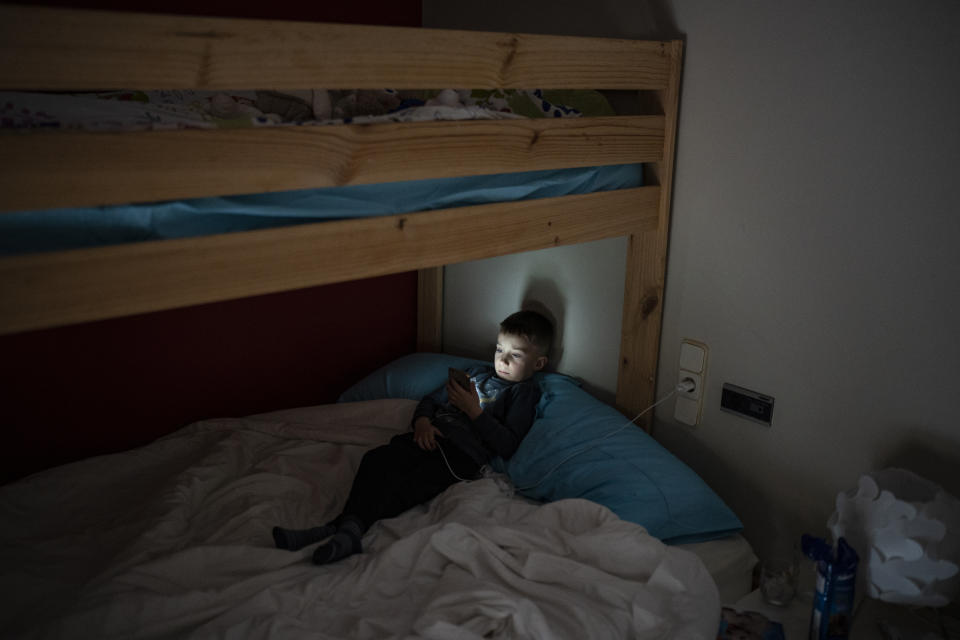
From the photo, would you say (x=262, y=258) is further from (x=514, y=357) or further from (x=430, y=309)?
(x=430, y=309)

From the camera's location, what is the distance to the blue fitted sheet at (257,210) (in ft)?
3.44

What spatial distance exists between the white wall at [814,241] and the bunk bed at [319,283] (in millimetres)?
123

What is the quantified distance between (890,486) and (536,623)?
2.58 ft

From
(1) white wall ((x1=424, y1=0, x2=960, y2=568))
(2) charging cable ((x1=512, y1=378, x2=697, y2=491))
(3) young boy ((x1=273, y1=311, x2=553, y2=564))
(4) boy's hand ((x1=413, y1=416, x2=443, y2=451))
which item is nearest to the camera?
(1) white wall ((x1=424, y1=0, x2=960, y2=568))

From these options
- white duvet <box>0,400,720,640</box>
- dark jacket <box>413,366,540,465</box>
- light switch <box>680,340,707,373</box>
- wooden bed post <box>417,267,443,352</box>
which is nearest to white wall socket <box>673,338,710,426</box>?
light switch <box>680,340,707,373</box>

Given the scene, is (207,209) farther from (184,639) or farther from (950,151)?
(950,151)

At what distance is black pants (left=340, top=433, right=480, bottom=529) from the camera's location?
5.71 feet

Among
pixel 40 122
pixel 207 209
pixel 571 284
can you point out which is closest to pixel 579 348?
pixel 571 284

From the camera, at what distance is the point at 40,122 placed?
1.05 metres

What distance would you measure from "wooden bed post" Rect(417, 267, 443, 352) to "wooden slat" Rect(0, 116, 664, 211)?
3.79 feet

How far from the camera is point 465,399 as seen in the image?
80.0 inches

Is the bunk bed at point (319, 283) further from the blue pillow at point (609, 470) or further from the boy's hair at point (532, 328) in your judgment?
the boy's hair at point (532, 328)

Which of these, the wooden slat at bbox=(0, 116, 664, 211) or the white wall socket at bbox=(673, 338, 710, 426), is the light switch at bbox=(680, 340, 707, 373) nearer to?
the white wall socket at bbox=(673, 338, 710, 426)

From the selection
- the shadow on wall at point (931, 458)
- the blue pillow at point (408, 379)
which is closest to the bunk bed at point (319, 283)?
the blue pillow at point (408, 379)
